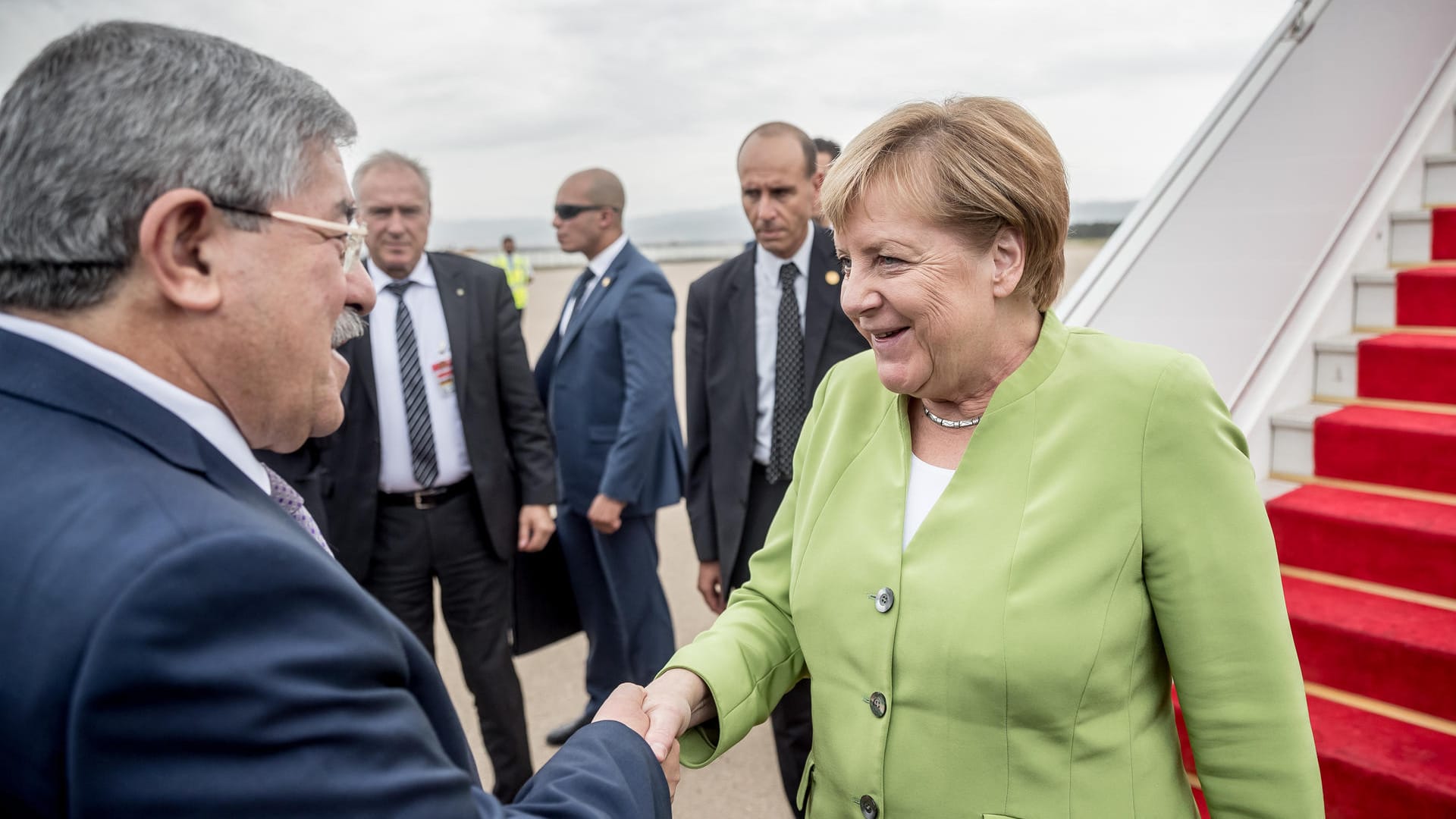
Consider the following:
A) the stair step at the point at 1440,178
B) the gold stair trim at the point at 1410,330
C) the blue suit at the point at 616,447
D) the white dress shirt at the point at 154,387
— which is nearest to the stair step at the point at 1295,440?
the gold stair trim at the point at 1410,330

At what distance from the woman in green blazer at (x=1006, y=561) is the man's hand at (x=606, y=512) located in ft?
7.09

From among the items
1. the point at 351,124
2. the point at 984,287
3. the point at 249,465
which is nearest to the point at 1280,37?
the point at 984,287

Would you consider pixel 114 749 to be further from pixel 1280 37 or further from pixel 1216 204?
pixel 1280 37

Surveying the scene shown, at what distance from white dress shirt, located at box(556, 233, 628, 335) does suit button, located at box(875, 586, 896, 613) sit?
2.72 metres

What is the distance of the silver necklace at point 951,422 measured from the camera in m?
1.59

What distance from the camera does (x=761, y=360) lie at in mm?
3301

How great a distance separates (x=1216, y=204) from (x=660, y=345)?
94.6 inches

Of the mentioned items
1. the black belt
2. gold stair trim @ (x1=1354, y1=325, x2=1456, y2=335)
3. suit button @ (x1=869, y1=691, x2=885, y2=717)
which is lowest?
the black belt

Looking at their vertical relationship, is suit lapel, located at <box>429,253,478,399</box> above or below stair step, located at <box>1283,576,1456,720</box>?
above

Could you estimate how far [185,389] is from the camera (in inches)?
38.8

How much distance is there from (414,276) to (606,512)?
115cm

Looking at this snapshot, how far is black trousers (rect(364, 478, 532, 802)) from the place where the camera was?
127 inches

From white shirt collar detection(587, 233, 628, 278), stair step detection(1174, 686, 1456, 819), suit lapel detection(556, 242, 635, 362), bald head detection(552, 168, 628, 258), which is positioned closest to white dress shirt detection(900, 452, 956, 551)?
stair step detection(1174, 686, 1456, 819)

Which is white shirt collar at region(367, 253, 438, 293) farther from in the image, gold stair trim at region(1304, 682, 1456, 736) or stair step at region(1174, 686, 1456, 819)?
gold stair trim at region(1304, 682, 1456, 736)
